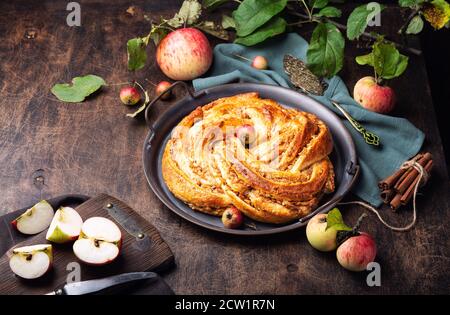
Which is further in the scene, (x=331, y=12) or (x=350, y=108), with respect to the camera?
(x=331, y=12)

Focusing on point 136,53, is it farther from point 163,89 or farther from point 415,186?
point 415,186

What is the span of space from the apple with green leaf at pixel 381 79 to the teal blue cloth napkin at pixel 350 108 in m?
0.07

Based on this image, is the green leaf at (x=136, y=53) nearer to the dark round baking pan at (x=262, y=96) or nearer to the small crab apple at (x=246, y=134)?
the dark round baking pan at (x=262, y=96)

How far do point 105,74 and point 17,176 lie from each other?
82 cm

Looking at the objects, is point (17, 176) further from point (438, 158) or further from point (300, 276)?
point (438, 158)

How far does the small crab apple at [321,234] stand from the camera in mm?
2662

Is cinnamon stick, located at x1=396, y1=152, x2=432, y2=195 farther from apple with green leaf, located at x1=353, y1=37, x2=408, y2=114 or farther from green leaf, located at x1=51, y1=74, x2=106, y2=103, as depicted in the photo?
green leaf, located at x1=51, y1=74, x2=106, y2=103

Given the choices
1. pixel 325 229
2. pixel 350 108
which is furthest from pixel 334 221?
pixel 350 108

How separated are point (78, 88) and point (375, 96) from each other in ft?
5.11

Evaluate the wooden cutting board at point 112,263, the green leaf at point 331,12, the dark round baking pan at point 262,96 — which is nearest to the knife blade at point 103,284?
the wooden cutting board at point 112,263

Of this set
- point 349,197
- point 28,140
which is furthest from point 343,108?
point 28,140

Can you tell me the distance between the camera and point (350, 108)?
127 inches

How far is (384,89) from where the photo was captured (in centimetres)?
326
